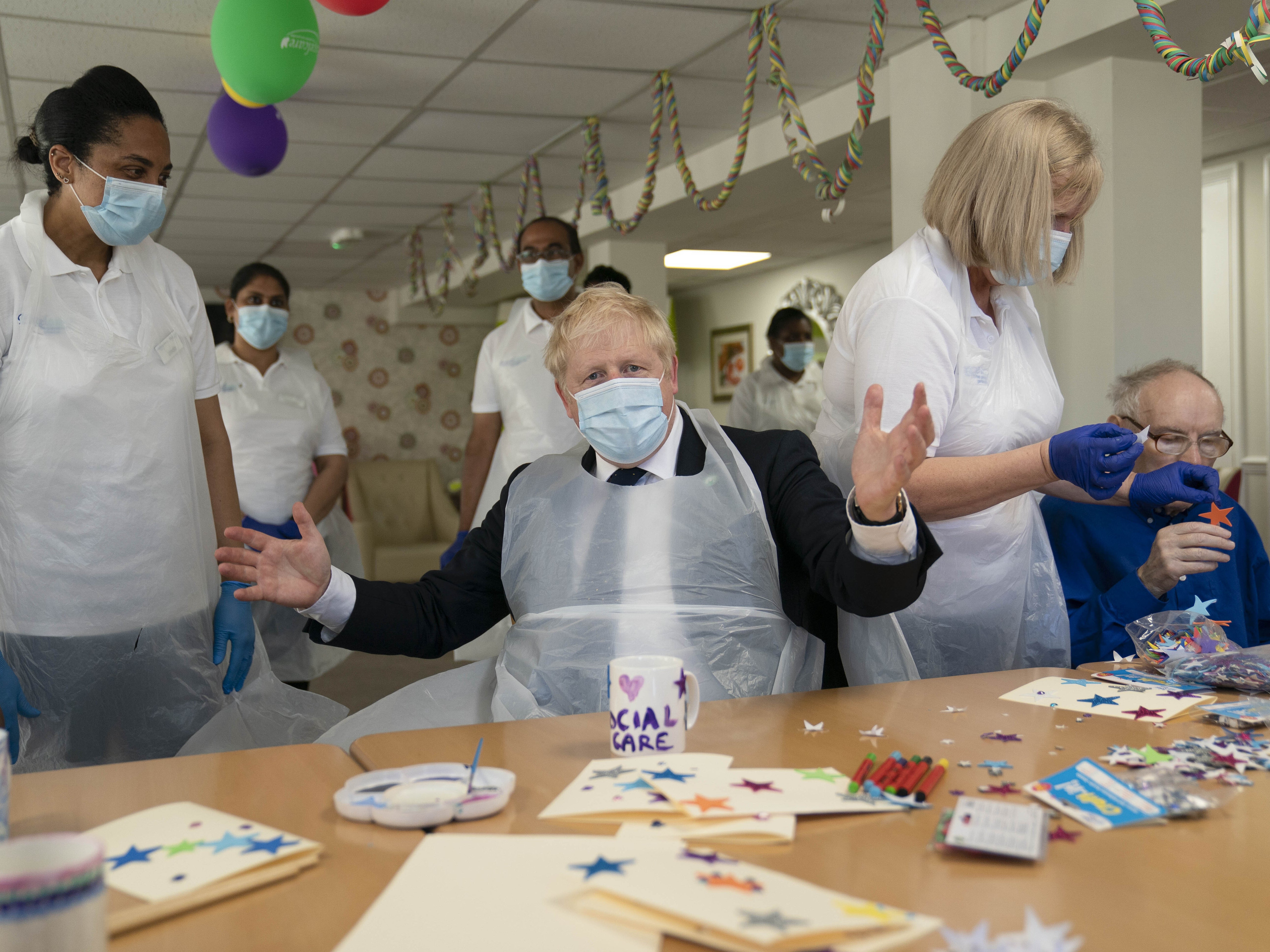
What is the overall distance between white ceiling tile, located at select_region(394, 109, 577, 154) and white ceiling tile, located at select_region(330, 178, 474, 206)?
691mm

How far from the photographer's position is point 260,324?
3605 mm

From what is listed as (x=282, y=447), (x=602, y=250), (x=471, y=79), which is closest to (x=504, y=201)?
(x=602, y=250)

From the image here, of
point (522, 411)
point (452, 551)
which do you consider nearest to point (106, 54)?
point (522, 411)

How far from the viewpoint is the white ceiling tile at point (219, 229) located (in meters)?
5.95

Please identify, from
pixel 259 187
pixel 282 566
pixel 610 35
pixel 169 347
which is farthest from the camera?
pixel 259 187

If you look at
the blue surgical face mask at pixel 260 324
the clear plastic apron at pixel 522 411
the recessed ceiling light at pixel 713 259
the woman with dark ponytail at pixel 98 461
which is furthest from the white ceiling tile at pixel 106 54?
the recessed ceiling light at pixel 713 259

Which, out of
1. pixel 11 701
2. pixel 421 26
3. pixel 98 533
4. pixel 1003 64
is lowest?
pixel 11 701

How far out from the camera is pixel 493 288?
26.9 feet

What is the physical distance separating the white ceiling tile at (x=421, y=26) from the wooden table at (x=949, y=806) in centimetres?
246

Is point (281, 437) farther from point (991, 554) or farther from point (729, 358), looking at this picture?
point (729, 358)

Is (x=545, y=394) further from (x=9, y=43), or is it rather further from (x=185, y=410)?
(x=9, y=43)

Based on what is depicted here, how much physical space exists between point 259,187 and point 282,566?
4.31m

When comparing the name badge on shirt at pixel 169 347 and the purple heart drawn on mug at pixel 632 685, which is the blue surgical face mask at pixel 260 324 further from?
the purple heart drawn on mug at pixel 632 685

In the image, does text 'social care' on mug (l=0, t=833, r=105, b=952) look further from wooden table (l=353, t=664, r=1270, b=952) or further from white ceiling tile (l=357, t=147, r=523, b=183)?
white ceiling tile (l=357, t=147, r=523, b=183)
